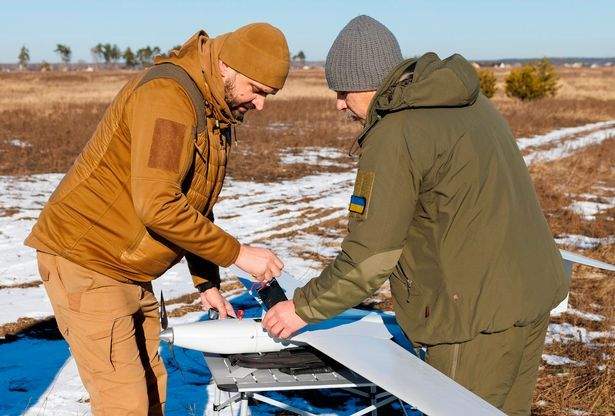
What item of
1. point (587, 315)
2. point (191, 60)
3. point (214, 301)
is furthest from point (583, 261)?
point (587, 315)

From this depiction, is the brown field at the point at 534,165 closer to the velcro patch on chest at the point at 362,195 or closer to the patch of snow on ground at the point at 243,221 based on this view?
the patch of snow on ground at the point at 243,221

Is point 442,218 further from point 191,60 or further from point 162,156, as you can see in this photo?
point 191,60

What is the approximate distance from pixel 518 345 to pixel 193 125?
1544 millimetres

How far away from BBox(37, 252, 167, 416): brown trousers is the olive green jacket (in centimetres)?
88

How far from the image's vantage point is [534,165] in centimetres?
1623

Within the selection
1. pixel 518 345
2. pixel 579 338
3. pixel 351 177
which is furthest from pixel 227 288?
pixel 351 177

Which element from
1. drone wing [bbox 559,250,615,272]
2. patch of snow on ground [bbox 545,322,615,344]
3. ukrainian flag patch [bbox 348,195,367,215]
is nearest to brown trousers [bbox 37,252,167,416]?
ukrainian flag patch [bbox 348,195,367,215]

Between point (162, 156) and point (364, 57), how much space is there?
88cm

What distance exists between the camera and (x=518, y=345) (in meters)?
2.56

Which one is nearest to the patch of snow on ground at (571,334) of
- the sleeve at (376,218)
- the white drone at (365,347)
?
the white drone at (365,347)

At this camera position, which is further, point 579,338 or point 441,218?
point 579,338

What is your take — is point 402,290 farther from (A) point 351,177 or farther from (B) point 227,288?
(A) point 351,177

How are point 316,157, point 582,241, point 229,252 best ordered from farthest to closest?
point 316,157, point 582,241, point 229,252

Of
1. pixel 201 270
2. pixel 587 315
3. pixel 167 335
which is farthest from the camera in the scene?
pixel 587 315
